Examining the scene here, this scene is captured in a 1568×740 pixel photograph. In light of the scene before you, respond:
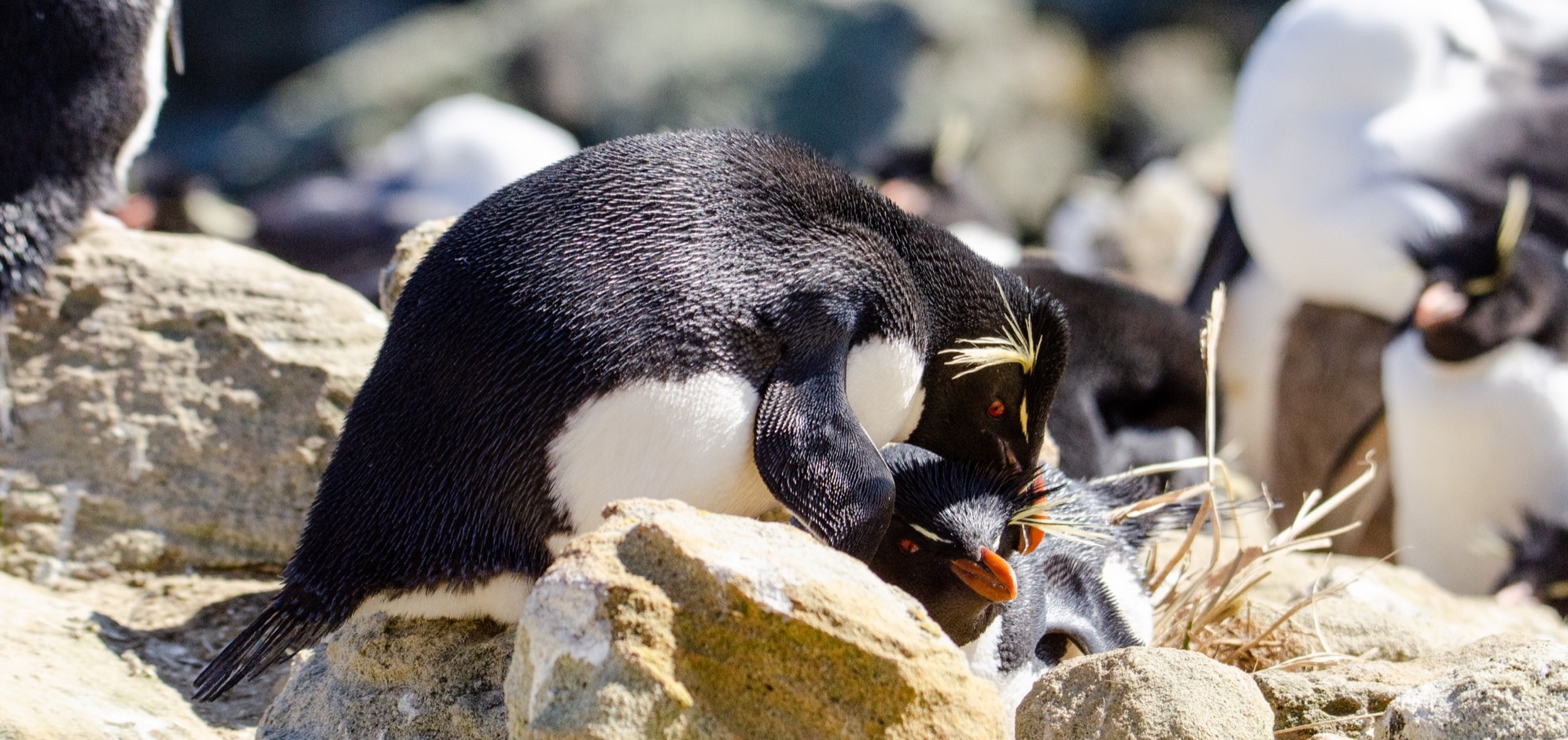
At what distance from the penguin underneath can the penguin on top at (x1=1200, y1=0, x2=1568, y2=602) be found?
2361 mm

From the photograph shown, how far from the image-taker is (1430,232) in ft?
16.9

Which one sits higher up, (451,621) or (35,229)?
(35,229)

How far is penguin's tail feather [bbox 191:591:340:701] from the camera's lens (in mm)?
2451

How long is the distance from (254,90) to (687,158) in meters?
13.4

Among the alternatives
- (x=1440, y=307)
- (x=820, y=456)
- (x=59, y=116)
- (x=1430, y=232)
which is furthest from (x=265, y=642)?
(x=1430, y=232)

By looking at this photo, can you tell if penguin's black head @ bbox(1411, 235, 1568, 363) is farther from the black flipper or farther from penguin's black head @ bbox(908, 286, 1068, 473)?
the black flipper

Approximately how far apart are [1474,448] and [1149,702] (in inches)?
133

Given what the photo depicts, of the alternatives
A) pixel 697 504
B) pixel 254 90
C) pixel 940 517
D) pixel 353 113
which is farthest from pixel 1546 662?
pixel 254 90

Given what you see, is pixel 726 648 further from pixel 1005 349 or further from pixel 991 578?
pixel 1005 349

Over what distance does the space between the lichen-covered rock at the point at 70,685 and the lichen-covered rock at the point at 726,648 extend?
0.85 meters

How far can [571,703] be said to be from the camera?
1.87 metres

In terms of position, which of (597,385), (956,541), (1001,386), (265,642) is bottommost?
(265,642)

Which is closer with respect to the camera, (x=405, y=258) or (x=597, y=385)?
(x=597, y=385)

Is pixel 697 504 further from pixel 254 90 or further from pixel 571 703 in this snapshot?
pixel 254 90
